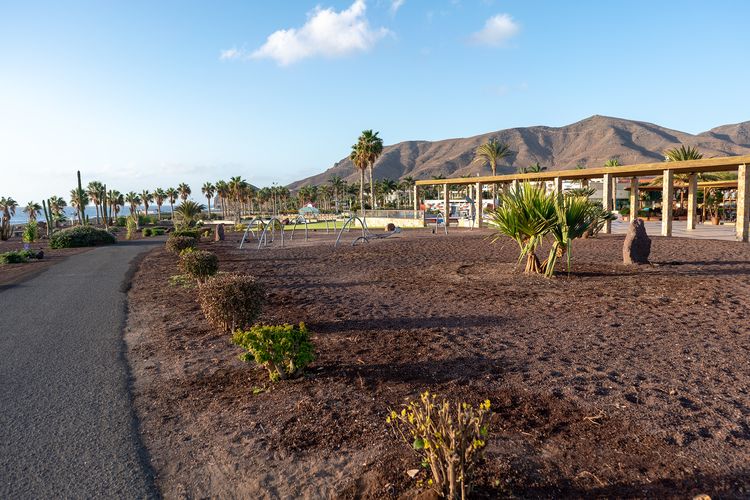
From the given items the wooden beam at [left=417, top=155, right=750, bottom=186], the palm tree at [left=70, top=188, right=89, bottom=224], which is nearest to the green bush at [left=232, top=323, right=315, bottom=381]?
the wooden beam at [left=417, top=155, right=750, bottom=186]

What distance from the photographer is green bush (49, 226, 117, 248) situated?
31094 millimetres

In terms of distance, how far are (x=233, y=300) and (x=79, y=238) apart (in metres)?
29.2

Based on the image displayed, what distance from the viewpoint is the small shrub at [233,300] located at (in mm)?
7820

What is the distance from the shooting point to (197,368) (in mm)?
6566

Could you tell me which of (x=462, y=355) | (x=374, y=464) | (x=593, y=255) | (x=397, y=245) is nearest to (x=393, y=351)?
(x=462, y=355)

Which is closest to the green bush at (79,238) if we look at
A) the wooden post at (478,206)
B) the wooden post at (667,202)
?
the wooden post at (478,206)

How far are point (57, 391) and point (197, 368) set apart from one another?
1.53m

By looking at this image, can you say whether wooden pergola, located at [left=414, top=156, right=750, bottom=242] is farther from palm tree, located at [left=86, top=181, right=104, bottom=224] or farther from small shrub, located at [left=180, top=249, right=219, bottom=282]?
palm tree, located at [left=86, top=181, right=104, bottom=224]

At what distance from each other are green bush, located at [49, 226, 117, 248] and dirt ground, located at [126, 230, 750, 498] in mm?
23859

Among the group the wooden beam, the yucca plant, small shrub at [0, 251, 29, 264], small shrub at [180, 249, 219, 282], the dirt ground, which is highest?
the wooden beam

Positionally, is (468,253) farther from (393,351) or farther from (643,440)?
(643,440)

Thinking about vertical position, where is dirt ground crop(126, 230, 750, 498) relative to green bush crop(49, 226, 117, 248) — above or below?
below

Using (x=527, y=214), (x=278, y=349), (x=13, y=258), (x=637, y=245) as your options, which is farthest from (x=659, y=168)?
(x=13, y=258)

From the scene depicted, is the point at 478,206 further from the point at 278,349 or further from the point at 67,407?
the point at 67,407
